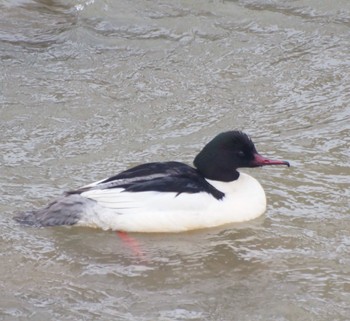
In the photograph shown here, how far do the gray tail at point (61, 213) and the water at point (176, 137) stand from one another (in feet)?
0.29

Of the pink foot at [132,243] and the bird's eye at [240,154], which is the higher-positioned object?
the bird's eye at [240,154]

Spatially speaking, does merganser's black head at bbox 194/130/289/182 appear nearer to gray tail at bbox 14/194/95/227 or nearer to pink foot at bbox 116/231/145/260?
pink foot at bbox 116/231/145/260

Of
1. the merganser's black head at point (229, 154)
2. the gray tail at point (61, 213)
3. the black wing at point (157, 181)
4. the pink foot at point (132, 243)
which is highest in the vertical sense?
the merganser's black head at point (229, 154)

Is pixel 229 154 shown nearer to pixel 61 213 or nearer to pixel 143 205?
pixel 143 205

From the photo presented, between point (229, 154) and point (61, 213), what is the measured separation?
134cm

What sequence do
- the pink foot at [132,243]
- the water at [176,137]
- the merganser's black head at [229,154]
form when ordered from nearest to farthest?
the water at [176,137], the pink foot at [132,243], the merganser's black head at [229,154]

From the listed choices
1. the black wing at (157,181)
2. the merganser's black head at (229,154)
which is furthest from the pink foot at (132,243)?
the merganser's black head at (229,154)

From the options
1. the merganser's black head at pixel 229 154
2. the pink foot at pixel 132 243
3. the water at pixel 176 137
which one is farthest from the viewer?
the merganser's black head at pixel 229 154

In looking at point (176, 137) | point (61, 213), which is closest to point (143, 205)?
point (61, 213)

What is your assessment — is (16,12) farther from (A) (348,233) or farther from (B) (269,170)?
(A) (348,233)

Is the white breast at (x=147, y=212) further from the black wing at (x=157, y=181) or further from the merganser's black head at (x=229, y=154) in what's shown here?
the merganser's black head at (x=229, y=154)

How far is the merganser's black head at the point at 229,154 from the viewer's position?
7516mm

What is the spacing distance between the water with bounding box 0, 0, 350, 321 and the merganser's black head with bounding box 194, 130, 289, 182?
423 mm

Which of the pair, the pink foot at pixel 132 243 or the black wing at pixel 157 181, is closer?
the pink foot at pixel 132 243
